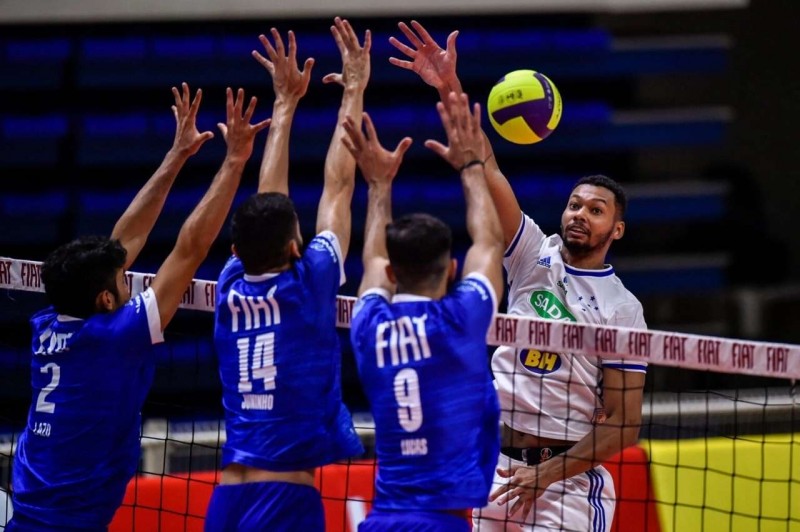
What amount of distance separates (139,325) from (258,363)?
0.63 meters

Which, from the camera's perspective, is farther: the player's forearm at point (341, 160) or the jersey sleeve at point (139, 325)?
the player's forearm at point (341, 160)

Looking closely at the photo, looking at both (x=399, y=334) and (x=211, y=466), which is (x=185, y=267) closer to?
(x=399, y=334)

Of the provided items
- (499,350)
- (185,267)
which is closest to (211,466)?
(499,350)

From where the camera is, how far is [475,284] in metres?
4.86

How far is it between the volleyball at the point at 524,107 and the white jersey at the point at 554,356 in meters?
0.49

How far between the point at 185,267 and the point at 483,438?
5.04ft

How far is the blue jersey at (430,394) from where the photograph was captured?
4738 millimetres

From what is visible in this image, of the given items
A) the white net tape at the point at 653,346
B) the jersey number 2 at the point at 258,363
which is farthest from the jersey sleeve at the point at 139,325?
the white net tape at the point at 653,346

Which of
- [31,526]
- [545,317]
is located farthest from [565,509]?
[31,526]

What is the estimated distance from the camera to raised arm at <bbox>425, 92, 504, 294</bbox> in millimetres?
4969

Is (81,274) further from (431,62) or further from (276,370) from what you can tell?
(431,62)

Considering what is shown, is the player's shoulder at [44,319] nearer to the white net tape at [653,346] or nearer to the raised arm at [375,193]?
the raised arm at [375,193]

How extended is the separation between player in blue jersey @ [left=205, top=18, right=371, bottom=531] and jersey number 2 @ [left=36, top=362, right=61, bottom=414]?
789 mm

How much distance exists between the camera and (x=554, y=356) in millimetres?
6336
